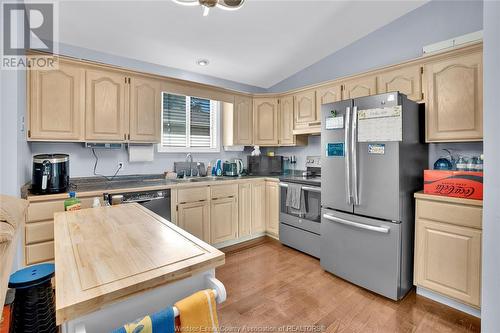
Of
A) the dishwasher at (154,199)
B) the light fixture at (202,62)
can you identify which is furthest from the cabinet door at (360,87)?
the dishwasher at (154,199)

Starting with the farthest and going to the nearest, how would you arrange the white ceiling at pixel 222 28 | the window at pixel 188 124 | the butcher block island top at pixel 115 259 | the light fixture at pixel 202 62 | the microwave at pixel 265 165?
the microwave at pixel 265 165, the window at pixel 188 124, the light fixture at pixel 202 62, the white ceiling at pixel 222 28, the butcher block island top at pixel 115 259

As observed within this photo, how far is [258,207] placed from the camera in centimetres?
348

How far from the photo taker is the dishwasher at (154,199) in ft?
7.89

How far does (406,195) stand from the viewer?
6.91 ft

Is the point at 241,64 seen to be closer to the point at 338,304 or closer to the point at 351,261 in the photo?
the point at 351,261

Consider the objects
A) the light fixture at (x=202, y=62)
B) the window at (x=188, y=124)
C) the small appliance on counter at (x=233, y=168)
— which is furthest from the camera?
the small appliance on counter at (x=233, y=168)

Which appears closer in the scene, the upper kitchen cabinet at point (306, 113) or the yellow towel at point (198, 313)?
the yellow towel at point (198, 313)

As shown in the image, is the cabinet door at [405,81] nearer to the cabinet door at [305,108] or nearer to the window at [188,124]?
the cabinet door at [305,108]

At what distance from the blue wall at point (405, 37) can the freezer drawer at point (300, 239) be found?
2.22 metres

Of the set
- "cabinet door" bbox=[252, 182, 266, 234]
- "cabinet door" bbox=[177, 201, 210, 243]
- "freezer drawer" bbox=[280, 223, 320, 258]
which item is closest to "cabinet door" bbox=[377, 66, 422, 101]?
"freezer drawer" bbox=[280, 223, 320, 258]

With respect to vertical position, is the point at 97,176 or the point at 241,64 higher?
the point at 241,64

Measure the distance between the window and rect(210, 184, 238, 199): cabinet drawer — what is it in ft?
2.71

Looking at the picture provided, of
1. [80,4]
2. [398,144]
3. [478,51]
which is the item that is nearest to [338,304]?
[398,144]

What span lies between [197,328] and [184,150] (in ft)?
9.77
